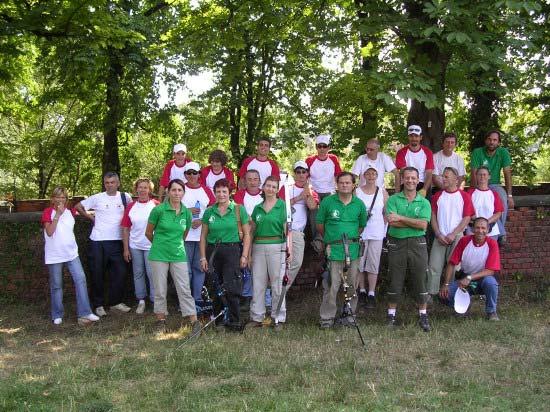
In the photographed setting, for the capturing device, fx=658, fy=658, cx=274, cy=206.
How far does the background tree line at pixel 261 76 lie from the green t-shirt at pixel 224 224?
233cm

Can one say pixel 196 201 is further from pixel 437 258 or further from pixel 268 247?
pixel 437 258

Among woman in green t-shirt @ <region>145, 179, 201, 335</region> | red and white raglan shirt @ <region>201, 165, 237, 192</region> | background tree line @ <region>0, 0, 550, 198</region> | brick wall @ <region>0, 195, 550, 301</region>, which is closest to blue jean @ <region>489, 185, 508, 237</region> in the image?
background tree line @ <region>0, 0, 550, 198</region>

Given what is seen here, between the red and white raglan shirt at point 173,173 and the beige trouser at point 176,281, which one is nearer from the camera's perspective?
the beige trouser at point 176,281

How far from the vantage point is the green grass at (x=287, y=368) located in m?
5.59

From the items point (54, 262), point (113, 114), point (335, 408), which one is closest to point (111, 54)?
point (113, 114)

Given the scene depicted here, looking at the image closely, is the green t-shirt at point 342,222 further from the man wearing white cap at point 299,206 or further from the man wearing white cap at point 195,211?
the man wearing white cap at point 195,211

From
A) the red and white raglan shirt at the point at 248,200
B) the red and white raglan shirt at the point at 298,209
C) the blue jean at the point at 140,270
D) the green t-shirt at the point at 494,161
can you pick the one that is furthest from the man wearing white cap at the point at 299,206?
the green t-shirt at the point at 494,161

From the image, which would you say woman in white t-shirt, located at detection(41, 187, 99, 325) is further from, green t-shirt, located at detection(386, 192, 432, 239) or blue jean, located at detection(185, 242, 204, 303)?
green t-shirt, located at detection(386, 192, 432, 239)

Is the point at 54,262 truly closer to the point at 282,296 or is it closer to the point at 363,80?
the point at 282,296

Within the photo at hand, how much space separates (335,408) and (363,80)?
17.7 feet

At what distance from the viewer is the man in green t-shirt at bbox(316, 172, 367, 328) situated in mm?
8195

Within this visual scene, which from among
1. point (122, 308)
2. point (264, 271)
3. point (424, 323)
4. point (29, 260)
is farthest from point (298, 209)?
point (29, 260)

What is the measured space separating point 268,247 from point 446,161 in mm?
3260

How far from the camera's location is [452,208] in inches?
344
